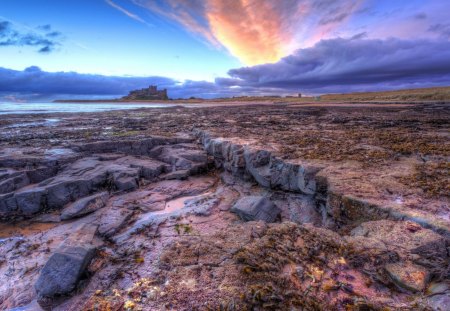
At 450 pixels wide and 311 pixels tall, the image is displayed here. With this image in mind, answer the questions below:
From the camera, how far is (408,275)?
9.03 feet

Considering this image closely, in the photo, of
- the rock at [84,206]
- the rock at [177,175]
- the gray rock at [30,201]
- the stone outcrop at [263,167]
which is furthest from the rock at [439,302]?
the gray rock at [30,201]

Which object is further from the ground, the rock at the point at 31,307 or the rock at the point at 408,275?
the rock at the point at 408,275

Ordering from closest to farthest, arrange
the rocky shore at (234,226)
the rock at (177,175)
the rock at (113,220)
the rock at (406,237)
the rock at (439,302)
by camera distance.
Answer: the rock at (439,302)
the rocky shore at (234,226)
the rock at (406,237)
the rock at (113,220)
the rock at (177,175)

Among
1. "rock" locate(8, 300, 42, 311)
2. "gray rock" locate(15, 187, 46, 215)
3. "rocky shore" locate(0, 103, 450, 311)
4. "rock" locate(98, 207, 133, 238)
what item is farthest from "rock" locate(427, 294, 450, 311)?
"gray rock" locate(15, 187, 46, 215)

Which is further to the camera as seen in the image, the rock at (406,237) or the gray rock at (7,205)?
the gray rock at (7,205)

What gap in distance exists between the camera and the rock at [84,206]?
6.01m

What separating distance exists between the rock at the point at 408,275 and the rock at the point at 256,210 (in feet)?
8.59

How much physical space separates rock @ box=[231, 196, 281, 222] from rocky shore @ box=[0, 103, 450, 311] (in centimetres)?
2

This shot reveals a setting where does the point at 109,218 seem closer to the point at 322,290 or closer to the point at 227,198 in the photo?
the point at 227,198

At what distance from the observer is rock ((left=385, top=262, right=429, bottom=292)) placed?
2.64 m

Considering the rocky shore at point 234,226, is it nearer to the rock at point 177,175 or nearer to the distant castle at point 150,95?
the rock at point 177,175

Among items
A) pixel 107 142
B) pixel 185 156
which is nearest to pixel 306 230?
pixel 185 156

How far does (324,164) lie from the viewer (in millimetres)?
6062

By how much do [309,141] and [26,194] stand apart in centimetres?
818
